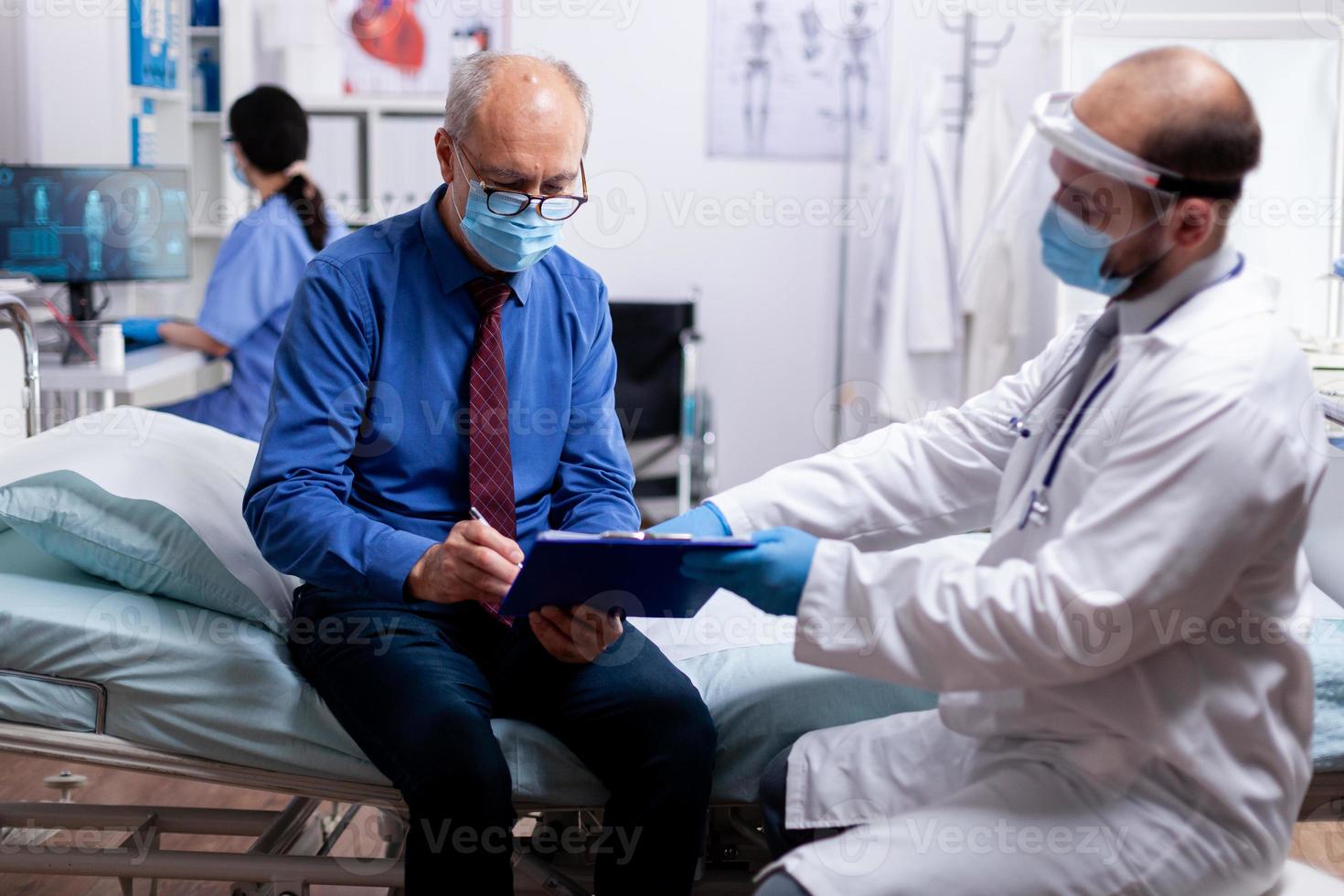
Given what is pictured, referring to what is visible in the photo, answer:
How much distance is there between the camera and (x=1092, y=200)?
3.99 ft

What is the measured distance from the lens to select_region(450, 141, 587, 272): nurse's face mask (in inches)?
65.1

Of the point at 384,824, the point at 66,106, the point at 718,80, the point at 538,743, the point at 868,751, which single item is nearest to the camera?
the point at 868,751

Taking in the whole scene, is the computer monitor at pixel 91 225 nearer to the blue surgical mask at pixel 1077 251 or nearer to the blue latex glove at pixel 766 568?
the blue latex glove at pixel 766 568

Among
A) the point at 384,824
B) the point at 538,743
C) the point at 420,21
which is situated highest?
the point at 420,21

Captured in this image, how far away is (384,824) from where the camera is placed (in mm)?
2037

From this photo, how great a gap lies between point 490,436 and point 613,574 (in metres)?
0.41

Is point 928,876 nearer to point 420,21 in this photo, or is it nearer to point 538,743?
point 538,743

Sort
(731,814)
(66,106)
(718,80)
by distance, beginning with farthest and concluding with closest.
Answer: (718,80)
(66,106)
(731,814)

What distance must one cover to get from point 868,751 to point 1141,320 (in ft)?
1.77

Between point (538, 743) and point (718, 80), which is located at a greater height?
point (718, 80)

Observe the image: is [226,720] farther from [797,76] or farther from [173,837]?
[797,76]

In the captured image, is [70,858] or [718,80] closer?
[70,858]

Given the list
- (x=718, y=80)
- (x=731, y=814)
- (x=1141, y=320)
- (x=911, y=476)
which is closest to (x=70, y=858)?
(x=731, y=814)

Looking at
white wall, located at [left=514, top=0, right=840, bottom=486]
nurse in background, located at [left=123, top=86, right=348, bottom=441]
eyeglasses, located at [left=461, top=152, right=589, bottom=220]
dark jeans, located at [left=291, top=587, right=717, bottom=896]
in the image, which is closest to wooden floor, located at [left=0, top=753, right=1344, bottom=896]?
dark jeans, located at [left=291, top=587, right=717, bottom=896]
